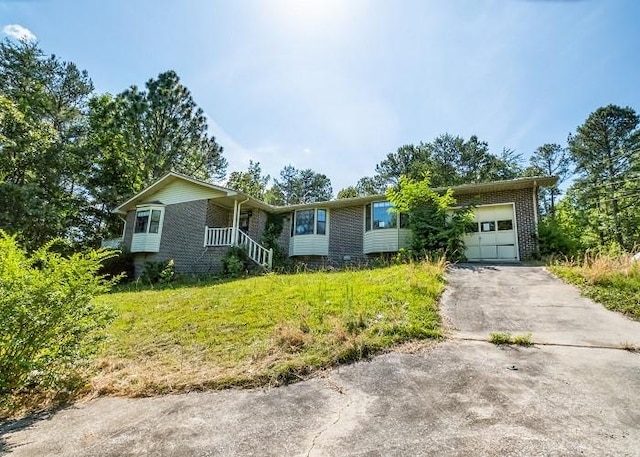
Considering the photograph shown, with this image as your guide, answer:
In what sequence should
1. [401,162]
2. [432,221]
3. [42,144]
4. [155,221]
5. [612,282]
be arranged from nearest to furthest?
1. [612,282]
2. [432,221]
3. [155,221]
4. [42,144]
5. [401,162]

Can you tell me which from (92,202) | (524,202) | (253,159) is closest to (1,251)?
(524,202)

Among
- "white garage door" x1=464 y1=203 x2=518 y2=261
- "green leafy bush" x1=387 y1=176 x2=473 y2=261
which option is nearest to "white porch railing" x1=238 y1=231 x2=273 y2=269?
"green leafy bush" x1=387 y1=176 x2=473 y2=261

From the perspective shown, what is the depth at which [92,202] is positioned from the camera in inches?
927

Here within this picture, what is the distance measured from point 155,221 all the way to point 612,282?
1749cm

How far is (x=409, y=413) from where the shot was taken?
10.1ft

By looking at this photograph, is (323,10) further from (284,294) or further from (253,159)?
(253,159)

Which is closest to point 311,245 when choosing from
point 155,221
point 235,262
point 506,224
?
point 235,262

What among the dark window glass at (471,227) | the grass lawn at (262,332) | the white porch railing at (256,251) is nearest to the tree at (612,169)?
the dark window glass at (471,227)

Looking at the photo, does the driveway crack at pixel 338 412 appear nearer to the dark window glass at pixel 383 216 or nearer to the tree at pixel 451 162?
the dark window glass at pixel 383 216

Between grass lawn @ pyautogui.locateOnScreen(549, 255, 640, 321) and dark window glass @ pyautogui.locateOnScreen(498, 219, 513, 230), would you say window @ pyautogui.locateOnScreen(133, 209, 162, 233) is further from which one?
grass lawn @ pyautogui.locateOnScreen(549, 255, 640, 321)

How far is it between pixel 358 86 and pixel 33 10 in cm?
739

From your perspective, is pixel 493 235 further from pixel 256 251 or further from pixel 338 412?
pixel 338 412

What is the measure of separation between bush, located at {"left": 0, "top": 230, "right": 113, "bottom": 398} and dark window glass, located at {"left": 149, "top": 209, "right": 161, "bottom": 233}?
511 inches

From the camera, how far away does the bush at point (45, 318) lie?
371cm
